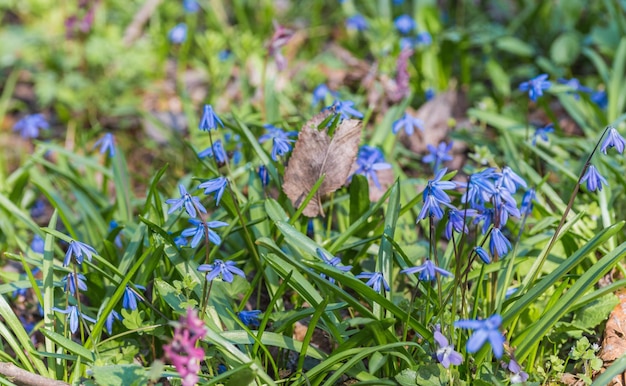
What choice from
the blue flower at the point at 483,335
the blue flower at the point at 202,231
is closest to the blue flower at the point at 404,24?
the blue flower at the point at 202,231

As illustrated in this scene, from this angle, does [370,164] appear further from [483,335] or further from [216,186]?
[483,335]

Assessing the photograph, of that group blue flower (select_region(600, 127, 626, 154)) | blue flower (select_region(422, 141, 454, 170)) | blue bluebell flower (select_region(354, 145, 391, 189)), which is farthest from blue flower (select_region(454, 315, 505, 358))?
blue flower (select_region(422, 141, 454, 170))

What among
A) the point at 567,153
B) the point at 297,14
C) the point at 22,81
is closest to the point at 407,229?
the point at 567,153

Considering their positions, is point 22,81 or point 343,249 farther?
point 22,81

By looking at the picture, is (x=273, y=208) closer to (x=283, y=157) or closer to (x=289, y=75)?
(x=283, y=157)

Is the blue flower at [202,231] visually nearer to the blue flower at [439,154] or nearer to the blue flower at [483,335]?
the blue flower at [483,335]

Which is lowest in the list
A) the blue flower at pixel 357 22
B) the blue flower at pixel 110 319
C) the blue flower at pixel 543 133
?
the blue flower at pixel 110 319

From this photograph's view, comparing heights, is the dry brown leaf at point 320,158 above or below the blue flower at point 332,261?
above
